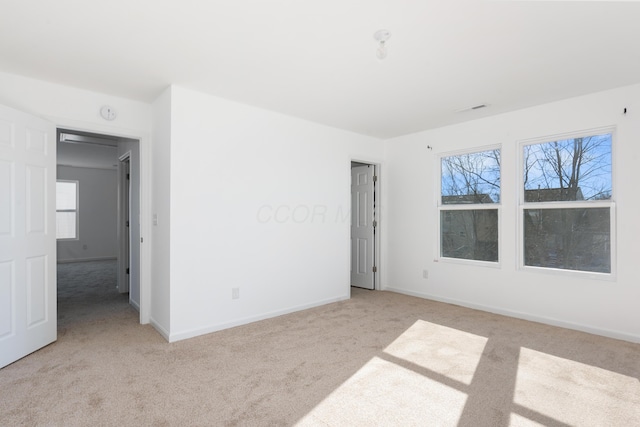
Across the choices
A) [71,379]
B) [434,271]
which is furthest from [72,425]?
[434,271]

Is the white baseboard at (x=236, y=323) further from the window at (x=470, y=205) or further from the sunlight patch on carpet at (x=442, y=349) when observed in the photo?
the window at (x=470, y=205)

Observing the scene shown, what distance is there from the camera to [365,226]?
556 centimetres

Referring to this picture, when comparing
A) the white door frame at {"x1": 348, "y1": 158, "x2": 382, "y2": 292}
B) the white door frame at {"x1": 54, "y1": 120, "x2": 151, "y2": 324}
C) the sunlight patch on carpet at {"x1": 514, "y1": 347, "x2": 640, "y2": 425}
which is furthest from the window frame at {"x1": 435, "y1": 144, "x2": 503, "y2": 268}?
the white door frame at {"x1": 54, "y1": 120, "x2": 151, "y2": 324}

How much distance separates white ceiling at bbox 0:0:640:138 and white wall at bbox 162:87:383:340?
0.42m

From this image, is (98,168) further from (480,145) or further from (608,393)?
(608,393)

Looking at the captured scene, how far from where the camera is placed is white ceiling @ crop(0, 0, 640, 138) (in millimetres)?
2051

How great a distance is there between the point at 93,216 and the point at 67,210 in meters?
0.57

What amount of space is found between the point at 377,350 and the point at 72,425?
7.16 ft

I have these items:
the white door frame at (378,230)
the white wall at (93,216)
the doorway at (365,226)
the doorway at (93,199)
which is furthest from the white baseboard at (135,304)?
the white wall at (93,216)

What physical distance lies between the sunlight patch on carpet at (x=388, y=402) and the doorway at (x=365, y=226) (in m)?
2.96

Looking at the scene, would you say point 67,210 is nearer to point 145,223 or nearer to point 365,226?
point 145,223

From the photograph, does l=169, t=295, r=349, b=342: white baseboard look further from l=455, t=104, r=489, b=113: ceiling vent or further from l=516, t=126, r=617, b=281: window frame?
l=455, t=104, r=489, b=113: ceiling vent

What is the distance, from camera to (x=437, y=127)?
185 inches

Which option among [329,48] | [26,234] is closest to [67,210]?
[26,234]
